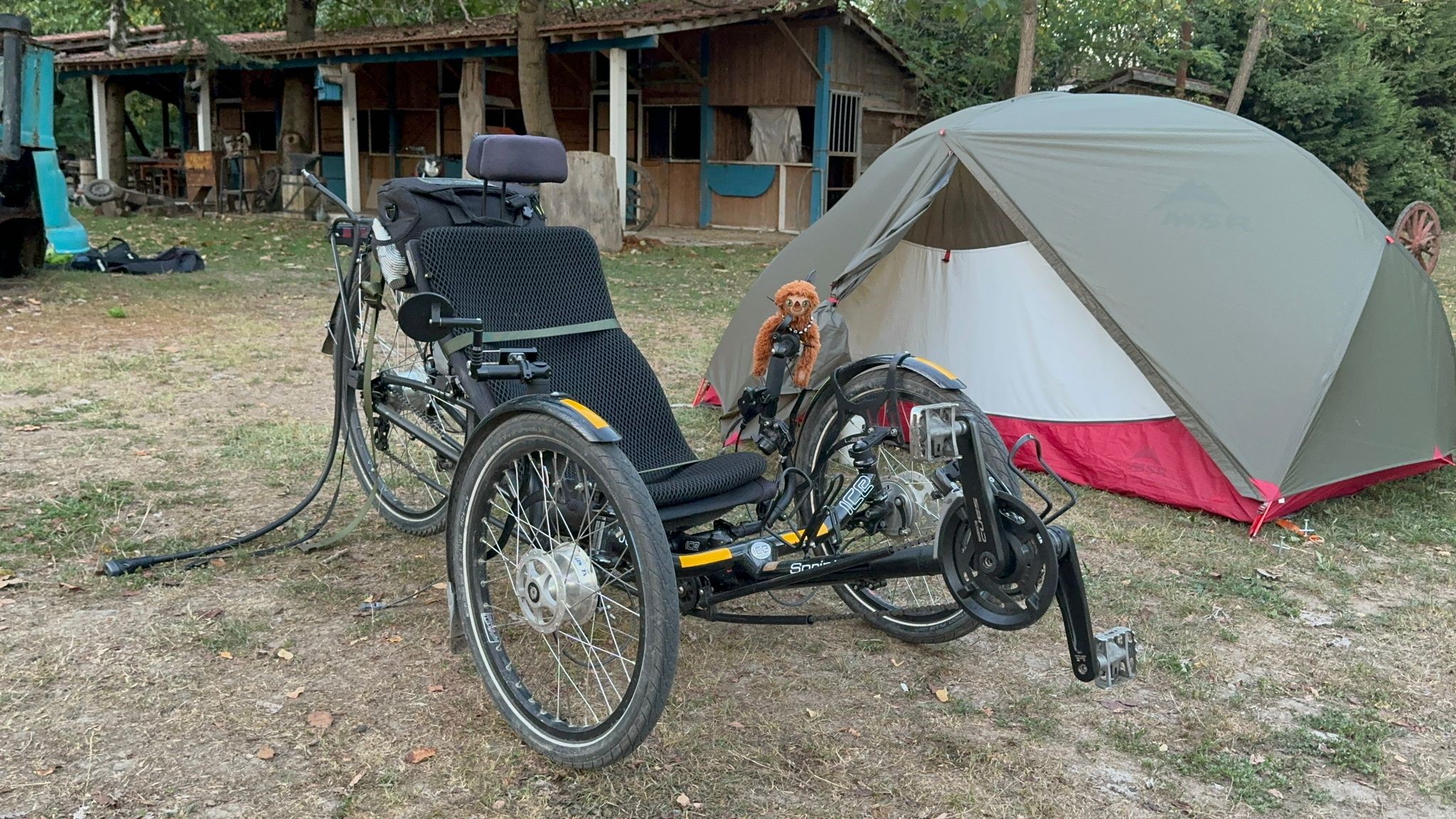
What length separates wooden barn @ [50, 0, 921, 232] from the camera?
52.1ft

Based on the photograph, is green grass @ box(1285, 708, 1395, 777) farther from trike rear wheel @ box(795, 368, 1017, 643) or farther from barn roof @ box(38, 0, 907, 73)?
barn roof @ box(38, 0, 907, 73)

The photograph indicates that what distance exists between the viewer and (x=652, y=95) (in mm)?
18078

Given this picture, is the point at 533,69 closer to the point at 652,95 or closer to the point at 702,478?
the point at 652,95

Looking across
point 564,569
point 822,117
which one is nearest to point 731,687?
point 564,569

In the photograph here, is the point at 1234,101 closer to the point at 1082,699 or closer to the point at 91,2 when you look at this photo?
the point at 1082,699

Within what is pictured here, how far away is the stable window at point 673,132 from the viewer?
18.1 metres

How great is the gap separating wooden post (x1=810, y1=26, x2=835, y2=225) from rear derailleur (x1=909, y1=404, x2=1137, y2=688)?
14.6 m

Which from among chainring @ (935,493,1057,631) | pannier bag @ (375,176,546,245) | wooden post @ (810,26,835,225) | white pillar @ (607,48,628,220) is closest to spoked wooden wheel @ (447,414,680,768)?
chainring @ (935,493,1057,631)

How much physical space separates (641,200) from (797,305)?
14154 millimetres

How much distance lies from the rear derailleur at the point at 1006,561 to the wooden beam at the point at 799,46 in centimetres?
1488

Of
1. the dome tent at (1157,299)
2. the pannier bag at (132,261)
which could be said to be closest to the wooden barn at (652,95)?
the pannier bag at (132,261)

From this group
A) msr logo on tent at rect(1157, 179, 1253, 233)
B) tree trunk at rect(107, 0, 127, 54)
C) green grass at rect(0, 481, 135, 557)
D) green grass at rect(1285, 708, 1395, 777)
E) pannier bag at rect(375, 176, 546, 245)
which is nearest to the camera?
green grass at rect(1285, 708, 1395, 777)

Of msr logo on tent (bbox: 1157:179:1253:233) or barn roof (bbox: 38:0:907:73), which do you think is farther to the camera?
barn roof (bbox: 38:0:907:73)

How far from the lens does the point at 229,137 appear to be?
1986 centimetres
